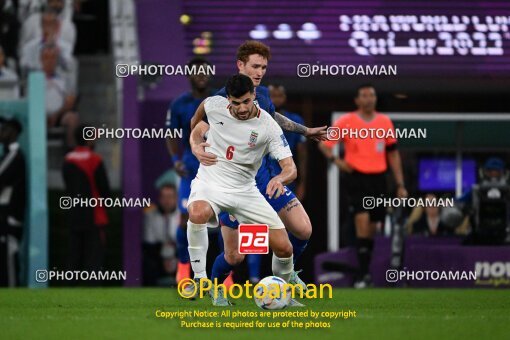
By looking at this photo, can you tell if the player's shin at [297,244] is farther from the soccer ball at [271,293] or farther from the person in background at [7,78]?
the person in background at [7,78]

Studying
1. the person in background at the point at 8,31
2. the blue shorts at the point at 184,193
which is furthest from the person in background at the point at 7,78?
the blue shorts at the point at 184,193

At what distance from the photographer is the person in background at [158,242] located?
624 inches

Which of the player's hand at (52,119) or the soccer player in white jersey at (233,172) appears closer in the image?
the soccer player in white jersey at (233,172)

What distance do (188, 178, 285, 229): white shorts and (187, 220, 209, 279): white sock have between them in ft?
0.60

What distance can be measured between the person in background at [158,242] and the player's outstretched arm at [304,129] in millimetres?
4851

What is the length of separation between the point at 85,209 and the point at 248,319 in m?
5.01

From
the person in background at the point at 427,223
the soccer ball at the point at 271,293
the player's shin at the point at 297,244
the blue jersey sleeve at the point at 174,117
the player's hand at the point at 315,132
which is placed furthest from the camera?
the person in background at the point at 427,223

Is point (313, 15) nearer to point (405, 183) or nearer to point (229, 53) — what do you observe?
point (229, 53)

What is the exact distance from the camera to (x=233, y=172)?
35.2 ft

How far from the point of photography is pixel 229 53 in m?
16.6

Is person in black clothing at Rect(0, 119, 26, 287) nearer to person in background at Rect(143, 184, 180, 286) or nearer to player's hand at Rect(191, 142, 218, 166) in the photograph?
person in background at Rect(143, 184, 180, 286)

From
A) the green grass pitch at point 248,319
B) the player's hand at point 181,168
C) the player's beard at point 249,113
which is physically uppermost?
the player's beard at point 249,113

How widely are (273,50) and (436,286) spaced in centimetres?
362

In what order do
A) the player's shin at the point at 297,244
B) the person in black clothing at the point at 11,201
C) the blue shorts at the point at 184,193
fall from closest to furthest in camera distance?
1. the player's shin at the point at 297,244
2. the blue shorts at the point at 184,193
3. the person in black clothing at the point at 11,201
